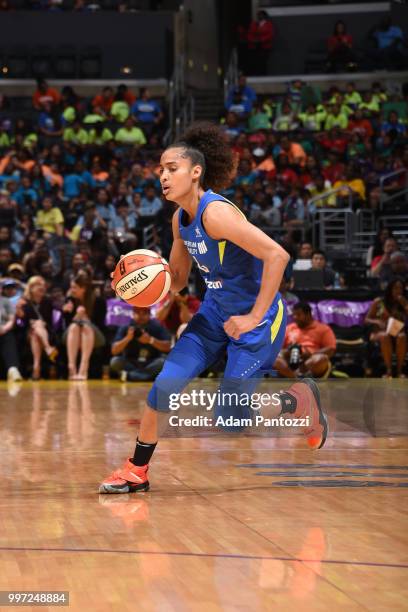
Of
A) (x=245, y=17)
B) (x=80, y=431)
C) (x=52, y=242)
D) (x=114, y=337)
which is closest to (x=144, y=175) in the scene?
(x=52, y=242)

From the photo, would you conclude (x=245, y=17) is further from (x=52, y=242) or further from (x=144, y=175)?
(x=52, y=242)

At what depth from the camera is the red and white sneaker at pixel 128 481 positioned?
5344mm

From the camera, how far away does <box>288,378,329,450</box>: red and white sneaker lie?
5594 millimetres

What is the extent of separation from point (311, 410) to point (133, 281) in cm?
116

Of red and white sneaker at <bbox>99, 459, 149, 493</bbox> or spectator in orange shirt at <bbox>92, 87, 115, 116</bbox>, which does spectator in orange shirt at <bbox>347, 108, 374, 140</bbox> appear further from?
Result: red and white sneaker at <bbox>99, 459, 149, 493</bbox>

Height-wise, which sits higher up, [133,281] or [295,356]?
[133,281]

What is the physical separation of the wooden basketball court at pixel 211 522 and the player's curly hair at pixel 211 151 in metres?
1.59

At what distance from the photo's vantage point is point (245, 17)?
2527cm

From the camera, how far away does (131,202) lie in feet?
57.2

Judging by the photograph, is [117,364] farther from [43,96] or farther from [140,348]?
[43,96]

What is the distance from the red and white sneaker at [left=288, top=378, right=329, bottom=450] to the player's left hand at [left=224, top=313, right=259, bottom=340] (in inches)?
30.1

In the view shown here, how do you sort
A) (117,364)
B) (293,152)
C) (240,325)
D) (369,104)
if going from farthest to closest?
(369,104), (293,152), (117,364), (240,325)

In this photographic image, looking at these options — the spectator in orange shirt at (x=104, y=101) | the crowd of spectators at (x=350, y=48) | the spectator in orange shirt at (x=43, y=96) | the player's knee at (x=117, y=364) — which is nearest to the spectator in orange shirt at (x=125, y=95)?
the spectator in orange shirt at (x=104, y=101)

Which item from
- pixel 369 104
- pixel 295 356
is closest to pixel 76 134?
pixel 369 104
